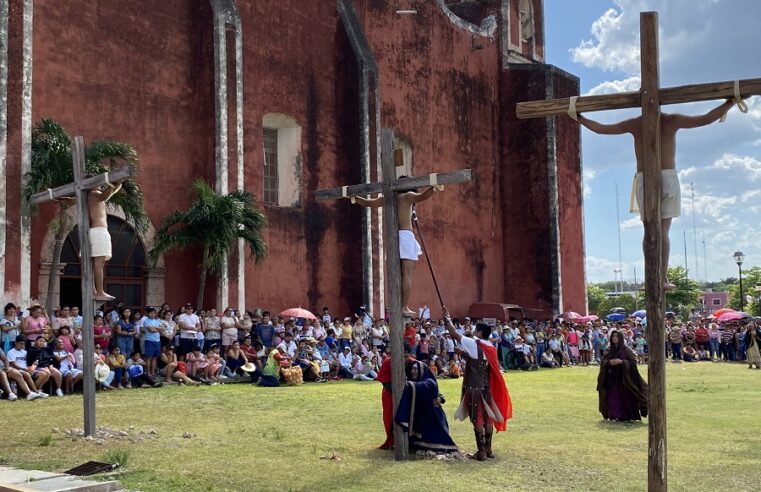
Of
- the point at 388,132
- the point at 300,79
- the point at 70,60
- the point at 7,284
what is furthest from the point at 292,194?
the point at 388,132

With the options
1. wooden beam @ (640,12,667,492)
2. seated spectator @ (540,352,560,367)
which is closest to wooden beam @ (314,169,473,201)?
wooden beam @ (640,12,667,492)

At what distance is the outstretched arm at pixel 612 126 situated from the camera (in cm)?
583

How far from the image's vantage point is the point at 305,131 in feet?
74.6

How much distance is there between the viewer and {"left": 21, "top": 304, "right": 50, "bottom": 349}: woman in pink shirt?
13.7 m

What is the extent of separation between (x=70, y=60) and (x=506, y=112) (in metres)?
17.7

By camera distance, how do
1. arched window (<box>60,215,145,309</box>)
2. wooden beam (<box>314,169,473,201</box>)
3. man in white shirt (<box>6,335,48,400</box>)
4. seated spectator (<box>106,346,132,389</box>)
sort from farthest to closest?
arched window (<box>60,215,145,309</box>), seated spectator (<box>106,346,132,389</box>), man in white shirt (<box>6,335,48,400</box>), wooden beam (<box>314,169,473,201</box>)

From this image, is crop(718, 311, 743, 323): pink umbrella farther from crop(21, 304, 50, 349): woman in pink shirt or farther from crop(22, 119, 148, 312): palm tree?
crop(21, 304, 50, 349): woman in pink shirt

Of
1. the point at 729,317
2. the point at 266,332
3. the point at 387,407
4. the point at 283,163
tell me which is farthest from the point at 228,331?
the point at 729,317

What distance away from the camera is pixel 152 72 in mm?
19422

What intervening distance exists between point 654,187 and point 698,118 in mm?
661

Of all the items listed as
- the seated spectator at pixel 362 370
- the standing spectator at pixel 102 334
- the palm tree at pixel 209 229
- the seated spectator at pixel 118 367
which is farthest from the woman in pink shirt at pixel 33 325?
the seated spectator at pixel 362 370

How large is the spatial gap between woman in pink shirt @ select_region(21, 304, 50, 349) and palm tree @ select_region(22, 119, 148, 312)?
80.9 inches

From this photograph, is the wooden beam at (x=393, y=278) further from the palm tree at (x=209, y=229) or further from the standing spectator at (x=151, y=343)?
the palm tree at (x=209, y=229)

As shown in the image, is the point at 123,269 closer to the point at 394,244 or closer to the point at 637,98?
the point at 394,244
